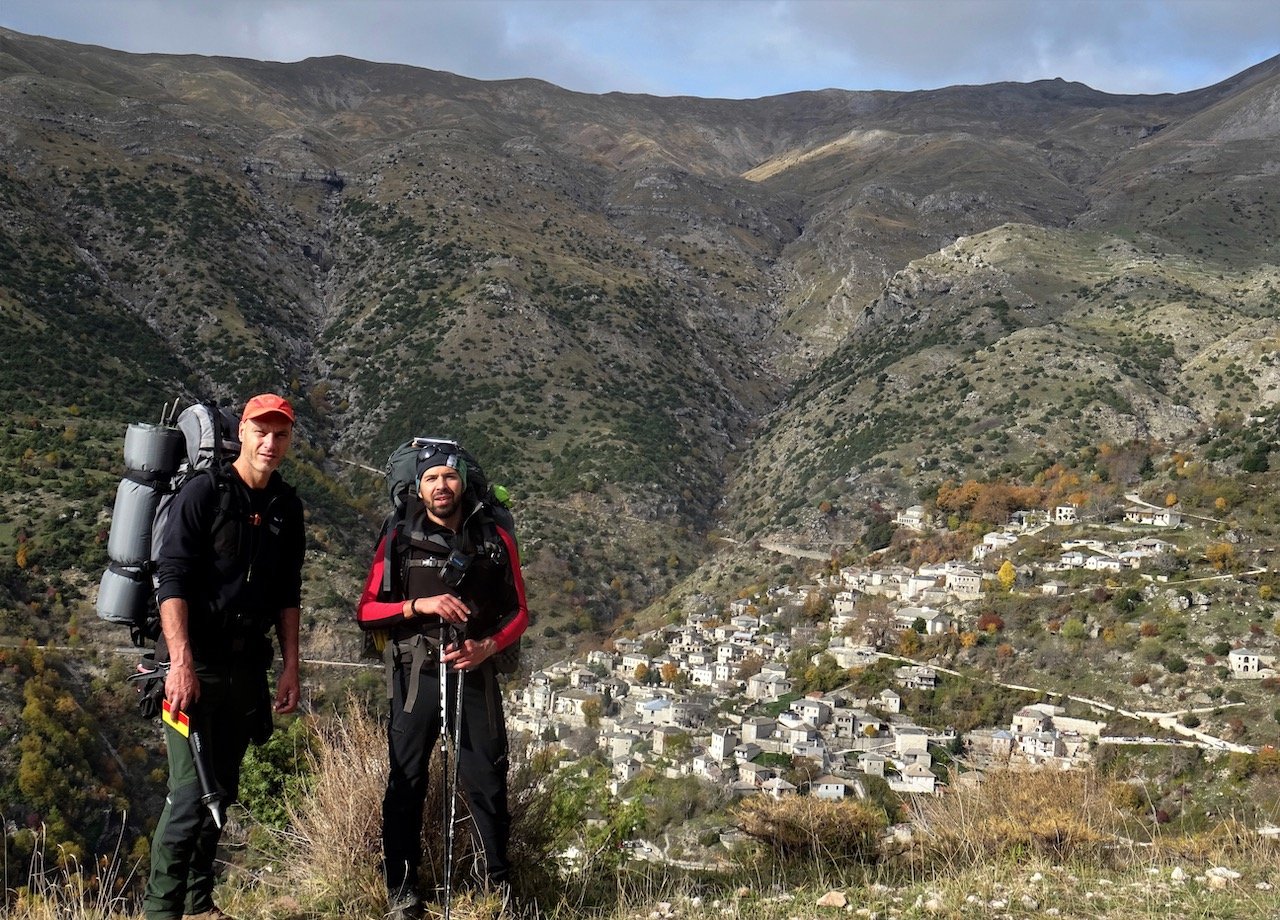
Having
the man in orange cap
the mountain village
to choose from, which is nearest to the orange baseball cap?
the man in orange cap

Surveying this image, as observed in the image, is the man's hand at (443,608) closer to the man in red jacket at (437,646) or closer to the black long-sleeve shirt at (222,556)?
the man in red jacket at (437,646)

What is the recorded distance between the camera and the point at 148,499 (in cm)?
380

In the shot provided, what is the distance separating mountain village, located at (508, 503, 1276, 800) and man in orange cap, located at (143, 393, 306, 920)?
48.9 feet

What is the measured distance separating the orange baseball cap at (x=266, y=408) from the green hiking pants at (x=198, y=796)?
3.22 feet

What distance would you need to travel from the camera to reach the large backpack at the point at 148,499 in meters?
3.76

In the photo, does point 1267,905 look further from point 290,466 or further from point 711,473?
point 711,473

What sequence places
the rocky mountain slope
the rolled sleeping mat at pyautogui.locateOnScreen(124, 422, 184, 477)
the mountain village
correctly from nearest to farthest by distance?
the rolled sleeping mat at pyautogui.locateOnScreen(124, 422, 184, 477) → the mountain village → the rocky mountain slope

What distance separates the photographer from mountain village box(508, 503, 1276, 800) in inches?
891

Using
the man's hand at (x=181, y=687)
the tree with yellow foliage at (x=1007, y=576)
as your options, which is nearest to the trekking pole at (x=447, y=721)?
the man's hand at (x=181, y=687)

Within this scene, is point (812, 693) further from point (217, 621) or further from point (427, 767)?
point (217, 621)

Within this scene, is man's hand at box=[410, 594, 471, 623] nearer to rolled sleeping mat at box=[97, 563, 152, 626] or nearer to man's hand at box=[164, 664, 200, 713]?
man's hand at box=[164, 664, 200, 713]

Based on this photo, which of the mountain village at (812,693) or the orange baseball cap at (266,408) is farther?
the mountain village at (812,693)

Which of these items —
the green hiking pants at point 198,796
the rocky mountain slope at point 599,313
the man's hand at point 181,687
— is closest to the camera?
the man's hand at point 181,687

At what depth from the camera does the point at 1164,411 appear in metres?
50.4
